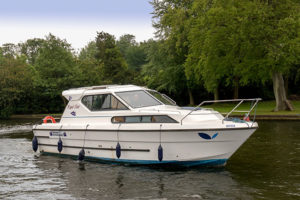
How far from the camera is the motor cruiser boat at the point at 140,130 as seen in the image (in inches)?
473

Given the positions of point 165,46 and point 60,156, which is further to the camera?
point 165,46

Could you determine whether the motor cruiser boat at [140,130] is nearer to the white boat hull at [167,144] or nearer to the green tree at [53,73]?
the white boat hull at [167,144]

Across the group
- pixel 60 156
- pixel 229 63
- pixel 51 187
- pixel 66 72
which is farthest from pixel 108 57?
pixel 51 187

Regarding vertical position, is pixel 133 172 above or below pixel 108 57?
below

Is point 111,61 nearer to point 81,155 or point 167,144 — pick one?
point 81,155

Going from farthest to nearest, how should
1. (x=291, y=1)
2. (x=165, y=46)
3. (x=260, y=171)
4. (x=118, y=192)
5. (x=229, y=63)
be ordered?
1. (x=165, y=46)
2. (x=229, y=63)
3. (x=291, y=1)
4. (x=260, y=171)
5. (x=118, y=192)

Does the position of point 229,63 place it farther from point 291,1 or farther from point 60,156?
point 60,156

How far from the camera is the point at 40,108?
Answer: 5166cm

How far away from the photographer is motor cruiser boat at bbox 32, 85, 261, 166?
39.4 feet

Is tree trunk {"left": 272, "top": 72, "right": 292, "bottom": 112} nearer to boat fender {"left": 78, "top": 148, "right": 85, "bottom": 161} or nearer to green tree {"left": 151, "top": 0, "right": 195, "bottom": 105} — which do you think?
green tree {"left": 151, "top": 0, "right": 195, "bottom": 105}

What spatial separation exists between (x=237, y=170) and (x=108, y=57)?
68.0 m

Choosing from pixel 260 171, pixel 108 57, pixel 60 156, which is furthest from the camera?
pixel 108 57

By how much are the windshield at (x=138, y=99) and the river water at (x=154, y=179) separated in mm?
2418

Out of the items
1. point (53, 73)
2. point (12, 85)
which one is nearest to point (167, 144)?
point (12, 85)
